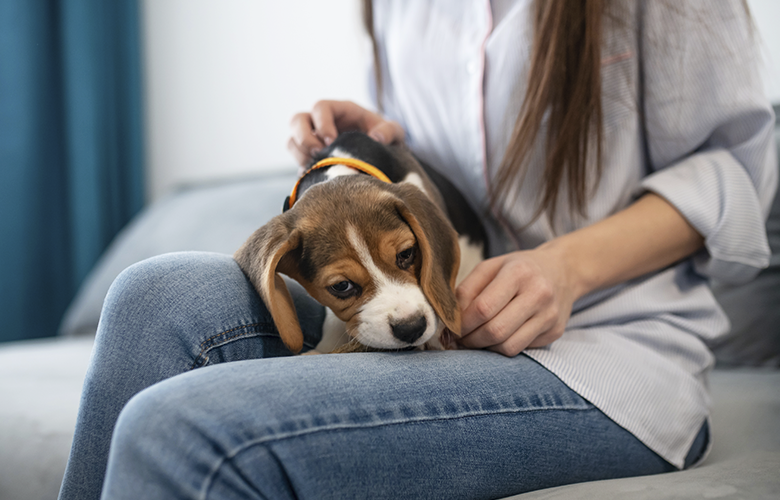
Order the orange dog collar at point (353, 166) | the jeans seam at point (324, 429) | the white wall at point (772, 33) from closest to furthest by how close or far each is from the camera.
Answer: the jeans seam at point (324, 429), the orange dog collar at point (353, 166), the white wall at point (772, 33)

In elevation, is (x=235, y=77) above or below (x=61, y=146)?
above

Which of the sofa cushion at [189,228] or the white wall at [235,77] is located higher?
the white wall at [235,77]

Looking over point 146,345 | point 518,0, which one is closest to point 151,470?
point 146,345

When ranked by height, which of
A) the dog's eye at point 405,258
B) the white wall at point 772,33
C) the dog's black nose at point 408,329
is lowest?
the dog's black nose at point 408,329

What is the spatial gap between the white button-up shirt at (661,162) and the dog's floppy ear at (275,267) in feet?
1.63

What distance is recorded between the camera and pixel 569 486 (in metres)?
0.99

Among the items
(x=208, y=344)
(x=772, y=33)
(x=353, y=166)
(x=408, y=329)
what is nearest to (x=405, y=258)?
(x=408, y=329)

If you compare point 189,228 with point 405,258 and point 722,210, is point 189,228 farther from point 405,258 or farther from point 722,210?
point 722,210

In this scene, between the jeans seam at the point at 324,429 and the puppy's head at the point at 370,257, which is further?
the puppy's head at the point at 370,257

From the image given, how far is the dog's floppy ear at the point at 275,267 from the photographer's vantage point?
1.05 metres

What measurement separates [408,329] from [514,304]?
0.68 feet

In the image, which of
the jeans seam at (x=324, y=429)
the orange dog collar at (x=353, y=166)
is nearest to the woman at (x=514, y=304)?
the jeans seam at (x=324, y=429)

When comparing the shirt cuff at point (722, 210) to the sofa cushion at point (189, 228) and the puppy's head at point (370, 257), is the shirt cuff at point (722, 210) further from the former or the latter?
the sofa cushion at point (189, 228)

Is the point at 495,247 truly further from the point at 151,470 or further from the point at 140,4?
the point at 140,4
